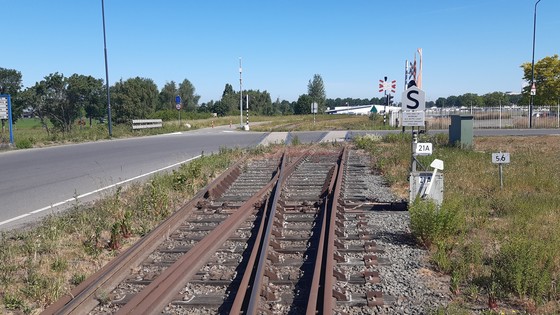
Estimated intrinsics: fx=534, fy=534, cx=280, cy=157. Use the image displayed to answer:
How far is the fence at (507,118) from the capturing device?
130 ft

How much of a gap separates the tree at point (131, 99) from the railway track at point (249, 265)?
179ft

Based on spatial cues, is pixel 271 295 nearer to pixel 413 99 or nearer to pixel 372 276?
pixel 372 276

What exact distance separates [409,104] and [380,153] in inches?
368

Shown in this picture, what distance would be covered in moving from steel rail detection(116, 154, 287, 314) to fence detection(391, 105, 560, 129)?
33627mm

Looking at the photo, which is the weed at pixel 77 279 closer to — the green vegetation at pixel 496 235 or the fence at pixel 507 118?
the green vegetation at pixel 496 235

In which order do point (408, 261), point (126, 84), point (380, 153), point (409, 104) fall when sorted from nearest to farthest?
point (408, 261)
point (409, 104)
point (380, 153)
point (126, 84)

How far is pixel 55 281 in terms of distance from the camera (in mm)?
5633

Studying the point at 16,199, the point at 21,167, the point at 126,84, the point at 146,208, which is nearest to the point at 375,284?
the point at 146,208

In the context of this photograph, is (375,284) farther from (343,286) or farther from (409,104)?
(409,104)

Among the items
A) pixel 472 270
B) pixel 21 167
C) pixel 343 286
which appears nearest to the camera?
pixel 343 286

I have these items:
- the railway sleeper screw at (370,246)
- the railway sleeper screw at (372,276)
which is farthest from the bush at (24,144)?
the railway sleeper screw at (372,276)

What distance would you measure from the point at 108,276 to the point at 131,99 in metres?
60.4

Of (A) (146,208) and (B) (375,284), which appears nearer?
(B) (375,284)

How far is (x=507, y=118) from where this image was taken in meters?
42.5
